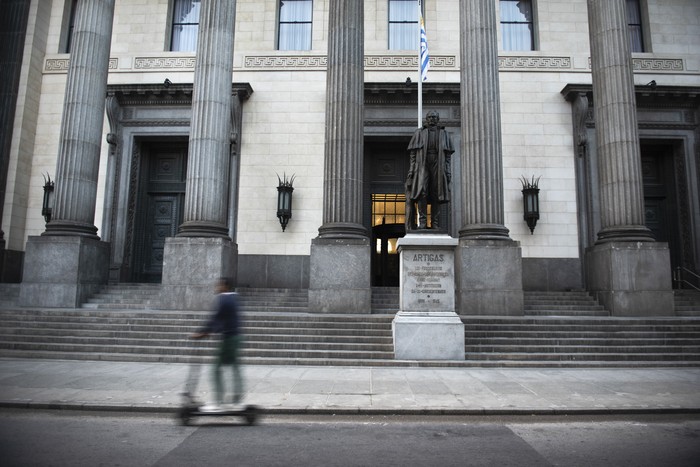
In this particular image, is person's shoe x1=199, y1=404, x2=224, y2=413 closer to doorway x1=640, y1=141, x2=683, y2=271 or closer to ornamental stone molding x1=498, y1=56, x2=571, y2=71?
ornamental stone molding x1=498, y1=56, x2=571, y2=71

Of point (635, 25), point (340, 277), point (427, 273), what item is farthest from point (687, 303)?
point (635, 25)

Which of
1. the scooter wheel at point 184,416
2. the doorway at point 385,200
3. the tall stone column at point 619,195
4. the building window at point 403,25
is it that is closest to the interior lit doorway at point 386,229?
the doorway at point 385,200

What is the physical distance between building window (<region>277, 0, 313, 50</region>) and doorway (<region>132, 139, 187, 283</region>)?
21.1 feet

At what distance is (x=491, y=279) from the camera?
14.0 meters

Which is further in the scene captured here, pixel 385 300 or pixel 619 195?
pixel 385 300

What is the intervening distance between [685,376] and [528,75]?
14383mm

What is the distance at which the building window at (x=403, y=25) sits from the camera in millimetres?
20875

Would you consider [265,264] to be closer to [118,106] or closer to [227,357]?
[118,106]

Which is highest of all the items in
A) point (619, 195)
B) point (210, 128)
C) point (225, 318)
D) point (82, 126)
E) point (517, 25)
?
point (517, 25)

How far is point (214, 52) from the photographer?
15.5m

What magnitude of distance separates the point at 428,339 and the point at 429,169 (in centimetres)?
409

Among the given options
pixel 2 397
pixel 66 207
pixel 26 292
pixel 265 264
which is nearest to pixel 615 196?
pixel 265 264

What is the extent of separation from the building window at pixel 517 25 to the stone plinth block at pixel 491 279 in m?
11.3

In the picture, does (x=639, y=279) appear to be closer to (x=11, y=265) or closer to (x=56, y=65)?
(x=11, y=265)
